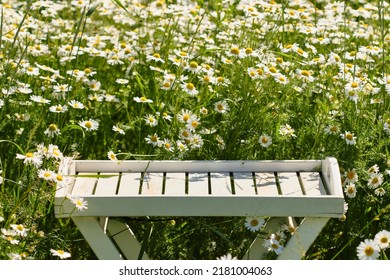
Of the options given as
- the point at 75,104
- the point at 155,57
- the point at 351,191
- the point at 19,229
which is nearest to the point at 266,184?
the point at 351,191

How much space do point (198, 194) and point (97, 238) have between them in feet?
1.17

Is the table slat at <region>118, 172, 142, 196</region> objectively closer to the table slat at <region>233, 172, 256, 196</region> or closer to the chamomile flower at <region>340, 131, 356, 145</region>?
the table slat at <region>233, 172, 256, 196</region>

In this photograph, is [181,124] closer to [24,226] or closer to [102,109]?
[102,109]

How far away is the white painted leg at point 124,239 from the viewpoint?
124 inches

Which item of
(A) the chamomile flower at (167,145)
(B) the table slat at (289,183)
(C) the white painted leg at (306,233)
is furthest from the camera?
(A) the chamomile flower at (167,145)

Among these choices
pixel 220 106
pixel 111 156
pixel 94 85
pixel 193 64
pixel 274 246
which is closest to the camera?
pixel 274 246

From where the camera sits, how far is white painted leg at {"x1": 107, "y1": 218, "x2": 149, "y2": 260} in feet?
10.3

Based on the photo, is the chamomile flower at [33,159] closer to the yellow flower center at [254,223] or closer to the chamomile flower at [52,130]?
the chamomile flower at [52,130]

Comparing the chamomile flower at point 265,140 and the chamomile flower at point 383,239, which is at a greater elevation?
the chamomile flower at point 383,239

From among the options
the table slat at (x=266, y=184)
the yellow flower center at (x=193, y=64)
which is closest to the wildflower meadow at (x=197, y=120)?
the yellow flower center at (x=193, y=64)

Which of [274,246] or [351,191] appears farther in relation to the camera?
[351,191]

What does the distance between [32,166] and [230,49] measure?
1.01 metres

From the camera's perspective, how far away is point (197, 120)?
137 inches

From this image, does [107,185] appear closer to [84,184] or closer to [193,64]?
[84,184]
